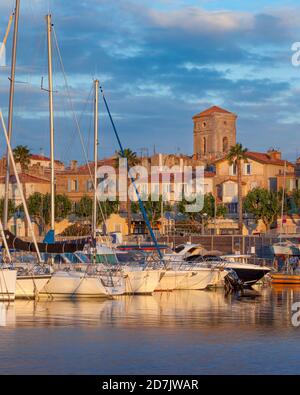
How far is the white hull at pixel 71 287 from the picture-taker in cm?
3853

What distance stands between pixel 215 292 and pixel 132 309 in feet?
36.8

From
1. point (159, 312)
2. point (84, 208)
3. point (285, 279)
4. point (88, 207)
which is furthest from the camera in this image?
point (88, 207)

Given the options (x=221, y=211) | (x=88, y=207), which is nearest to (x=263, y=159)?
(x=221, y=211)

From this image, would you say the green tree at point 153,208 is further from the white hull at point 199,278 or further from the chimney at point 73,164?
the white hull at point 199,278

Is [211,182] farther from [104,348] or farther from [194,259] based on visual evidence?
[104,348]

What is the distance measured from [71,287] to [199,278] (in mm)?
9940

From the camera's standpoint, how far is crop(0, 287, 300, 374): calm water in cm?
2262

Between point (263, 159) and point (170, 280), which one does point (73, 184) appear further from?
point (170, 280)

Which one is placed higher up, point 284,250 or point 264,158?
point 264,158

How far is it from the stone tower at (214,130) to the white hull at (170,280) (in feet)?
265

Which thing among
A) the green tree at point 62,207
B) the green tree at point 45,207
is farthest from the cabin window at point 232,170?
the green tree at point 62,207

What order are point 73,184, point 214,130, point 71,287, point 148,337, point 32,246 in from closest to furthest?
point 148,337
point 71,287
point 32,246
point 73,184
point 214,130

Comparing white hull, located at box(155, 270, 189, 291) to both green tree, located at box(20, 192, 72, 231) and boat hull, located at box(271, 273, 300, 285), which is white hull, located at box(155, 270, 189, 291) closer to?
boat hull, located at box(271, 273, 300, 285)

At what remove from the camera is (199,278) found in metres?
46.7
